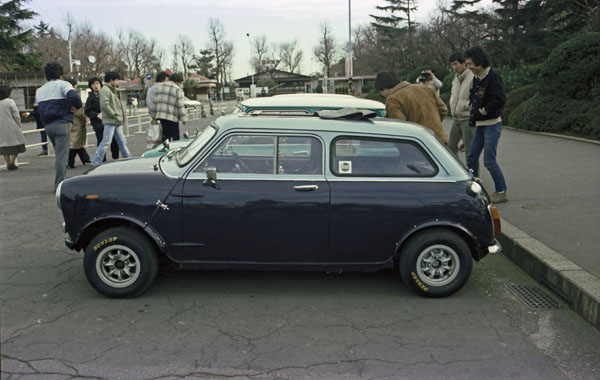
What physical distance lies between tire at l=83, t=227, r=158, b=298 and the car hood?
21.9 inches

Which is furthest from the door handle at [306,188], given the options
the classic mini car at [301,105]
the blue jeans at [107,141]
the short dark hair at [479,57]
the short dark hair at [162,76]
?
the short dark hair at [162,76]

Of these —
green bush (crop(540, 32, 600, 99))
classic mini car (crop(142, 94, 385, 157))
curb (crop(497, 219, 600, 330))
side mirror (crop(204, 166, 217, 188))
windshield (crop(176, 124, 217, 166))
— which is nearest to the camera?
curb (crop(497, 219, 600, 330))

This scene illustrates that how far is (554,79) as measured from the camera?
14.3 m

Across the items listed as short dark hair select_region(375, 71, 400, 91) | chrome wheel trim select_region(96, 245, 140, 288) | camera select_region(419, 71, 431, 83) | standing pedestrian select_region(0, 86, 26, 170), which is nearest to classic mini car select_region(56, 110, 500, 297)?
chrome wheel trim select_region(96, 245, 140, 288)

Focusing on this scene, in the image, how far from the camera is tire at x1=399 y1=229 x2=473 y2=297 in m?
4.48

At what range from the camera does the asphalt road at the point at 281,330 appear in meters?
3.41

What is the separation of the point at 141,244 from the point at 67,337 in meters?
0.93

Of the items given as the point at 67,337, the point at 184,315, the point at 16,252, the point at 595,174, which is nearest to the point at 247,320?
the point at 184,315

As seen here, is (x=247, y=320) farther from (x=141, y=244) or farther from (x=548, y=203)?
(x=548, y=203)

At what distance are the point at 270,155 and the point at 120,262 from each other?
1539 mm

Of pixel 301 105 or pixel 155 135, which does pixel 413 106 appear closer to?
pixel 301 105

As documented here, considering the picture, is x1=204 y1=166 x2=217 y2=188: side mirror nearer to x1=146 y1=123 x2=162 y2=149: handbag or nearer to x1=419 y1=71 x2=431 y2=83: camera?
x1=419 y1=71 x2=431 y2=83: camera

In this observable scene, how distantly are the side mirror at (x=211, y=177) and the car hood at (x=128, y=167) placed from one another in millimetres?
499

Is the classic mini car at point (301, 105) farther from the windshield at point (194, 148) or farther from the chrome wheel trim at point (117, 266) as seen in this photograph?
the chrome wheel trim at point (117, 266)
